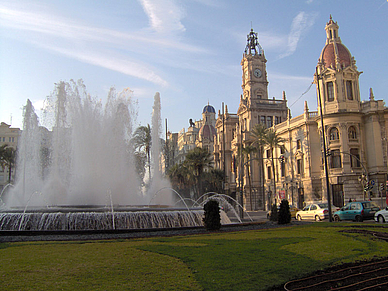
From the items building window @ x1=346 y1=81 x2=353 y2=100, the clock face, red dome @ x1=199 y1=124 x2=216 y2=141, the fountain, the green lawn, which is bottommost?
the green lawn

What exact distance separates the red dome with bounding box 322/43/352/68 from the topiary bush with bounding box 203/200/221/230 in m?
43.0

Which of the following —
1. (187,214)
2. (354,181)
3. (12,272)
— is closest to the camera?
(12,272)

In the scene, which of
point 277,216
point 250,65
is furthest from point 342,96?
point 277,216

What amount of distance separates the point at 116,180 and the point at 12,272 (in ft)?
64.1

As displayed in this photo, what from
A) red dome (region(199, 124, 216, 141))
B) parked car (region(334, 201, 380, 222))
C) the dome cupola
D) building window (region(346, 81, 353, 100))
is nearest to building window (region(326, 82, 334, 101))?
building window (region(346, 81, 353, 100))

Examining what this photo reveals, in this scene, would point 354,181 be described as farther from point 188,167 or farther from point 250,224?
point 250,224

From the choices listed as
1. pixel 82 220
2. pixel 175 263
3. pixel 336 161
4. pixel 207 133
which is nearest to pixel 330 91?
pixel 336 161

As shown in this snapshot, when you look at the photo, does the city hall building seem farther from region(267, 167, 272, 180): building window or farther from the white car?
the white car

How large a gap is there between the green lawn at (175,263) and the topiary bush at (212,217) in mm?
5156

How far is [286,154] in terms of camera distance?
2438 inches

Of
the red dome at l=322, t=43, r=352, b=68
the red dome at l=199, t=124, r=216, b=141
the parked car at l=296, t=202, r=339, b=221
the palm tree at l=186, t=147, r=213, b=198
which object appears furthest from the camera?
the red dome at l=199, t=124, r=216, b=141

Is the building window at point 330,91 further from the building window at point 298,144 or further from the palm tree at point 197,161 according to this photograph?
the palm tree at point 197,161

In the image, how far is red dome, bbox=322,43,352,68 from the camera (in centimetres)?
5365

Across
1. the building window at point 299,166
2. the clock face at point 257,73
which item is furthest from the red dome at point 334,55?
the clock face at point 257,73
